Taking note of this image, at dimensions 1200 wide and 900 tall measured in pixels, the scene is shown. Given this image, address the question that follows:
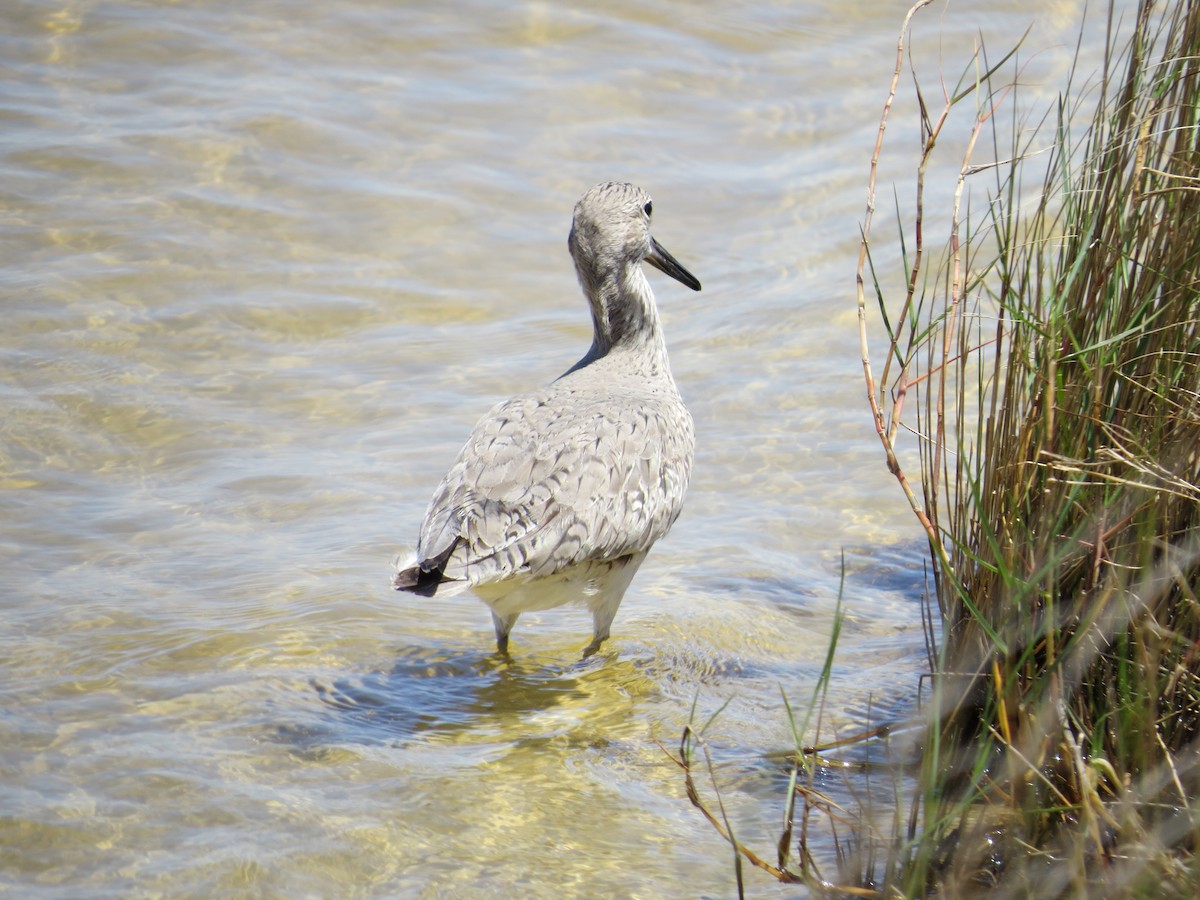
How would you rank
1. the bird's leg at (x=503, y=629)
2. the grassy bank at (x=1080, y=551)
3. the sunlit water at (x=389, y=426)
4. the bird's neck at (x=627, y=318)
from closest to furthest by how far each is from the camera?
the grassy bank at (x=1080, y=551) < the sunlit water at (x=389, y=426) < the bird's leg at (x=503, y=629) < the bird's neck at (x=627, y=318)

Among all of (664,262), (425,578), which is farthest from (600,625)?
(664,262)

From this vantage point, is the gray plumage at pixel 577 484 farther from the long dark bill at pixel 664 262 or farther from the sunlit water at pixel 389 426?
the sunlit water at pixel 389 426

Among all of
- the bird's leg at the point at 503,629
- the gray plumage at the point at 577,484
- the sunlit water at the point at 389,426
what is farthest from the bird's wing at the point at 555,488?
the sunlit water at the point at 389,426

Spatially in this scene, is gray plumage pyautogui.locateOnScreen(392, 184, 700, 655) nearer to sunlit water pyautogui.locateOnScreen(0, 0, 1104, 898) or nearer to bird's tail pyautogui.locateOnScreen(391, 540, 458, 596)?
bird's tail pyautogui.locateOnScreen(391, 540, 458, 596)

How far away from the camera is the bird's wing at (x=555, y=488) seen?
421cm

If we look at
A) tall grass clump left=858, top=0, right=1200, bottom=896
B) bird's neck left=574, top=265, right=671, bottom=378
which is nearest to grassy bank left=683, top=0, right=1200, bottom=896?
tall grass clump left=858, top=0, right=1200, bottom=896

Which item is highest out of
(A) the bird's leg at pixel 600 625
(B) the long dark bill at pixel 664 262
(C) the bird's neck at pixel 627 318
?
(B) the long dark bill at pixel 664 262

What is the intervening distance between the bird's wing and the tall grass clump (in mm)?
1277

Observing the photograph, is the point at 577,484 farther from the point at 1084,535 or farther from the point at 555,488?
the point at 1084,535

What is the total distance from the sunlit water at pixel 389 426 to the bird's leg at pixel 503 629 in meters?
0.10

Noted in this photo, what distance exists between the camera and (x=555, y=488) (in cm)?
444

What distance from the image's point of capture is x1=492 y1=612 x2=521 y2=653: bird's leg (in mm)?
4676

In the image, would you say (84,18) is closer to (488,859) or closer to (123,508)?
(123,508)

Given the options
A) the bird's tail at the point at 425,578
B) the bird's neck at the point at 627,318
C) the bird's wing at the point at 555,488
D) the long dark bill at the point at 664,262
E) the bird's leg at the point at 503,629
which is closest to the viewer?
the bird's tail at the point at 425,578
